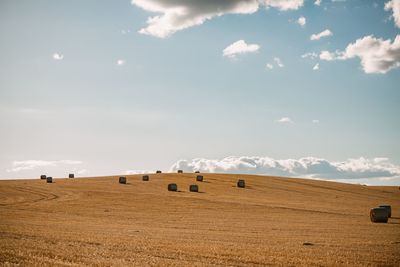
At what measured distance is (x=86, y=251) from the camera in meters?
13.6

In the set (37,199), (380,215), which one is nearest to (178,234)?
(380,215)

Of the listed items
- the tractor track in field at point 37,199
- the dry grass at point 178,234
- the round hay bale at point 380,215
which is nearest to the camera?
the dry grass at point 178,234

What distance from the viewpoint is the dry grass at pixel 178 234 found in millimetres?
12930

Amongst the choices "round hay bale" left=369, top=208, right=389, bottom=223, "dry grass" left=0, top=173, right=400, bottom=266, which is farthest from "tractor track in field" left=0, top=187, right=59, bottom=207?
"round hay bale" left=369, top=208, right=389, bottom=223

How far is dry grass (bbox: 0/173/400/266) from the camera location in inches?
509

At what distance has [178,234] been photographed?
65.5 feet

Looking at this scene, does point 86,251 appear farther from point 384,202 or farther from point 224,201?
point 384,202

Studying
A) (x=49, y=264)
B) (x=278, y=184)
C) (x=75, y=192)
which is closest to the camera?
(x=49, y=264)

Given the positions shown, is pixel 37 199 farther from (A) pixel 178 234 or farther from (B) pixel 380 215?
(B) pixel 380 215

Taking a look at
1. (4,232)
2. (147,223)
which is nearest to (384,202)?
(147,223)

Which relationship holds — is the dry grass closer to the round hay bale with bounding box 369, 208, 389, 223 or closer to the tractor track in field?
the tractor track in field

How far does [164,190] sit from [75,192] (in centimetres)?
1026

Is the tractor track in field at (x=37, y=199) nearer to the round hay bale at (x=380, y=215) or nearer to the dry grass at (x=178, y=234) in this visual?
the dry grass at (x=178, y=234)

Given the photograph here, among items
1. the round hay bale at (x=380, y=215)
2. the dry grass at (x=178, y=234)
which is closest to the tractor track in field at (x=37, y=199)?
the dry grass at (x=178, y=234)
